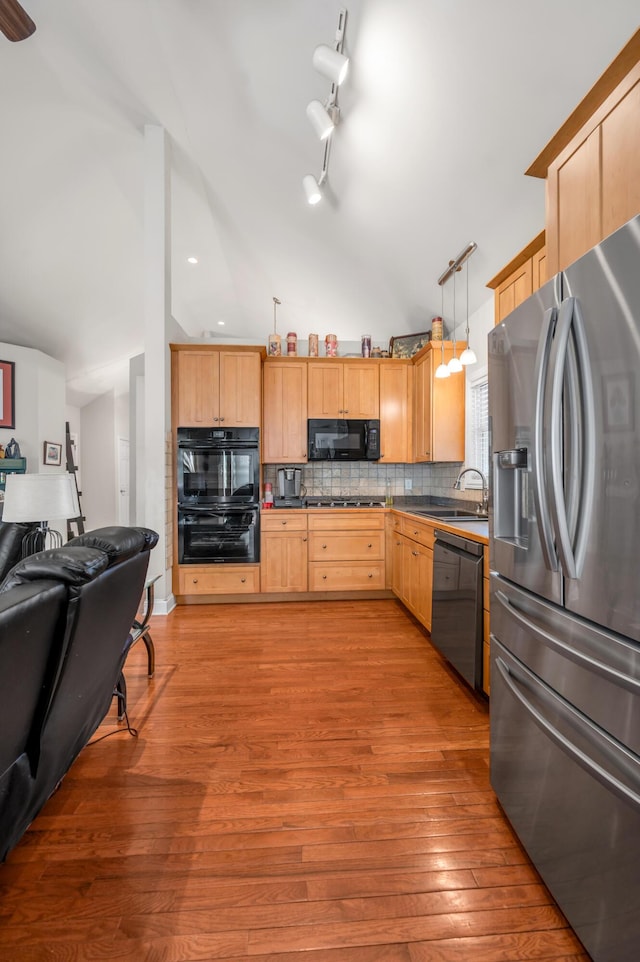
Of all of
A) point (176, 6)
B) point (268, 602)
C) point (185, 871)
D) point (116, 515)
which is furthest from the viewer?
point (116, 515)

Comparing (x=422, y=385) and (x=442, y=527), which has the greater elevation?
(x=422, y=385)

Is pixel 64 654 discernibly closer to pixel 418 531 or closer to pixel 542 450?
pixel 542 450

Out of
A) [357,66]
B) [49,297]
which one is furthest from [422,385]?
[49,297]

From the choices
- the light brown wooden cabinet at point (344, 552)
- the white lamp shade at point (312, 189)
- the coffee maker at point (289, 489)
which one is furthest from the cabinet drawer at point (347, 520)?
the white lamp shade at point (312, 189)

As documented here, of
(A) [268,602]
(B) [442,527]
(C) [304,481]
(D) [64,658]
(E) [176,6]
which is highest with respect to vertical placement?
(E) [176,6]

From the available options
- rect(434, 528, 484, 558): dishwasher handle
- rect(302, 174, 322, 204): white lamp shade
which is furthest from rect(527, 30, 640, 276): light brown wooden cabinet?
rect(302, 174, 322, 204): white lamp shade

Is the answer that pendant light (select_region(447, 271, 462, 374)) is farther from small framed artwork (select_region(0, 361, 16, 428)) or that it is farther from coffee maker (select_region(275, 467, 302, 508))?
small framed artwork (select_region(0, 361, 16, 428))

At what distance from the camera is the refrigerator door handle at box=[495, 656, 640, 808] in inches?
31.3

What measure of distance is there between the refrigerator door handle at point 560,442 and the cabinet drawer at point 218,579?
307 cm

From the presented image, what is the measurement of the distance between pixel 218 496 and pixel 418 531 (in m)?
1.82

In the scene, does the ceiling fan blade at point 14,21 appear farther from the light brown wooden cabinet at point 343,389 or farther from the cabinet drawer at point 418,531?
the cabinet drawer at point 418,531

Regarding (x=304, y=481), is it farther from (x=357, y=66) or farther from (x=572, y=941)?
(x=572, y=941)

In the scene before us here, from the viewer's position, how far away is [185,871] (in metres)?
1.18

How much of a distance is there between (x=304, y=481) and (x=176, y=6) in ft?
11.4
